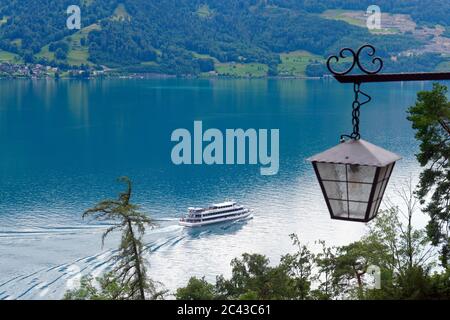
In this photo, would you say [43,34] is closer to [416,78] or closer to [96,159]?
[96,159]

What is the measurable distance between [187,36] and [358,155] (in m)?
182

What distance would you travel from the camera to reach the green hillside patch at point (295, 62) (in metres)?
163

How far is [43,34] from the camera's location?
17075cm

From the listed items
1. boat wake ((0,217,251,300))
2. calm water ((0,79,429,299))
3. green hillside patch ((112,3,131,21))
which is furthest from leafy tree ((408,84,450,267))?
green hillside patch ((112,3,131,21))

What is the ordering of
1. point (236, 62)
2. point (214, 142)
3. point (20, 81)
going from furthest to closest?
point (236, 62), point (20, 81), point (214, 142)

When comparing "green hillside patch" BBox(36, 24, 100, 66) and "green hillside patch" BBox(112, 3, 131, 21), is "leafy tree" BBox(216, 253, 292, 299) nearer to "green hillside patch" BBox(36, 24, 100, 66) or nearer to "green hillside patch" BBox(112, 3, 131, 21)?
"green hillside patch" BBox(36, 24, 100, 66)

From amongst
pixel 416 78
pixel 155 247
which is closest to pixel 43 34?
pixel 155 247

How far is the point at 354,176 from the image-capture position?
12.8 feet

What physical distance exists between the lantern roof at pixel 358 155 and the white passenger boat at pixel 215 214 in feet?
118

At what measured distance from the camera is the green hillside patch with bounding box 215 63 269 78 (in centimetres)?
16238

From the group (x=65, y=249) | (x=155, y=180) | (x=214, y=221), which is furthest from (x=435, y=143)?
(x=155, y=180)

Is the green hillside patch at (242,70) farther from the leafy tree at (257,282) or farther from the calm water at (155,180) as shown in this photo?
the leafy tree at (257,282)
